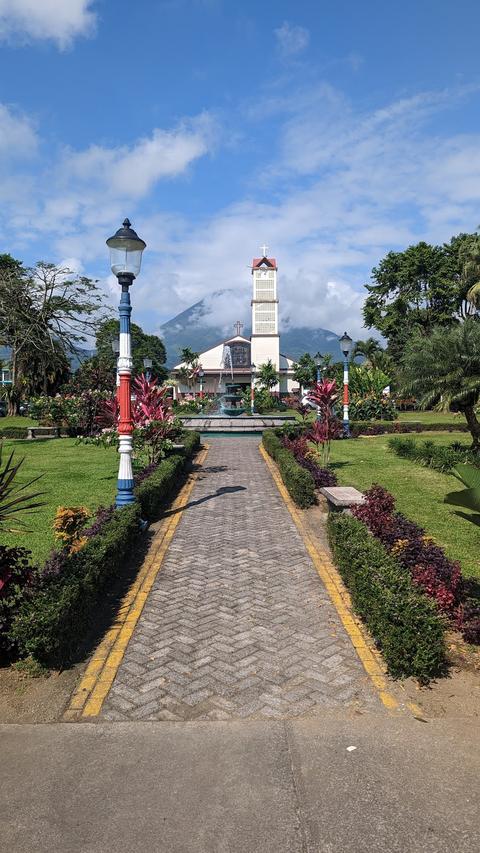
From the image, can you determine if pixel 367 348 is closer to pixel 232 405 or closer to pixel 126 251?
pixel 232 405

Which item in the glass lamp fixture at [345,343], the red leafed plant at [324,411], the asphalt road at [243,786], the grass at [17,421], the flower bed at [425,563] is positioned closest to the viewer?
the asphalt road at [243,786]

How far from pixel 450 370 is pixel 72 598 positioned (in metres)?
13.3

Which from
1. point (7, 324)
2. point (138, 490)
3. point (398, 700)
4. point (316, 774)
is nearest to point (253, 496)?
point (138, 490)

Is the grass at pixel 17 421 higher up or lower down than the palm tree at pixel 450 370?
lower down

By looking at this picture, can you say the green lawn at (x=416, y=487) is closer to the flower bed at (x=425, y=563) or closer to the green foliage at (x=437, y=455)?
the green foliage at (x=437, y=455)

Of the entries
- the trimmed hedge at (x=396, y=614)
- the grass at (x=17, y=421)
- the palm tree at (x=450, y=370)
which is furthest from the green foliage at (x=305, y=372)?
the trimmed hedge at (x=396, y=614)

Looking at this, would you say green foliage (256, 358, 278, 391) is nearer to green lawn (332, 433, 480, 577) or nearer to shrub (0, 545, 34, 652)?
green lawn (332, 433, 480, 577)

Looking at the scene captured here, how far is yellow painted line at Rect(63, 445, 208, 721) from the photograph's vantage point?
409 centimetres

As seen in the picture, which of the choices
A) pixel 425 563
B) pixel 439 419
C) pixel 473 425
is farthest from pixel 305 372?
pixel 425 563

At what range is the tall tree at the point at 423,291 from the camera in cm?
4888

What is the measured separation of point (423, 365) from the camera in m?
15.9

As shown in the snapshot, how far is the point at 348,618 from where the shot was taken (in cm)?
562

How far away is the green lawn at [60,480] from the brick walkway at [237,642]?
206cm

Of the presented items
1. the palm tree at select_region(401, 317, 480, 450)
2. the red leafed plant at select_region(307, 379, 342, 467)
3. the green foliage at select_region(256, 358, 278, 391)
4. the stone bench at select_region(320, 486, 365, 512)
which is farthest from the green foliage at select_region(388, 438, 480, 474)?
the green foliage at select_region(256, 358, 278, 391)
